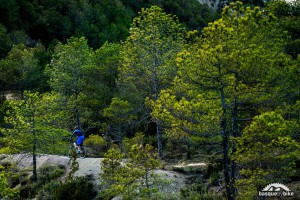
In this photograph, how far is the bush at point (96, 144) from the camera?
2736 centimetres

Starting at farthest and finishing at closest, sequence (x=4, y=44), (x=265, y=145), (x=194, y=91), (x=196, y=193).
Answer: (x=4, y=44) < (x=196, y=193) < (x=194, y=91) < (x=265, y=145)

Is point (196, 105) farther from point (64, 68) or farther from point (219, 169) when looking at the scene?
point (64, 68)

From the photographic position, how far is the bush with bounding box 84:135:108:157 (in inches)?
1077

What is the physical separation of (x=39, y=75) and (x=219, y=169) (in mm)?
27848

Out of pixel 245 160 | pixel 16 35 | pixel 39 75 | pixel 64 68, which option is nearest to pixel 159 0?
pixel 16 35

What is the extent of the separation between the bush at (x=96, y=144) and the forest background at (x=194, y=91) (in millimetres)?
209

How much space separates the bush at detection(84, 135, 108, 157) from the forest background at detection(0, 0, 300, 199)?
21cm

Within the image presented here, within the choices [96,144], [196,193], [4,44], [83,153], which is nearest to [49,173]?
[83,153]

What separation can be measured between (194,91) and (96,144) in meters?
16.9

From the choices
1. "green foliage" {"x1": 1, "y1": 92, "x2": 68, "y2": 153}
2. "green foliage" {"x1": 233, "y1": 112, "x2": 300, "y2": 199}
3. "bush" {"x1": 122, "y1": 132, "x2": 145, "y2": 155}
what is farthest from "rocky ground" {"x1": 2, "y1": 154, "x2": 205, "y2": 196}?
"bush" {"x1": 122, "y1": 132, "x2": 145, "y2": 155}

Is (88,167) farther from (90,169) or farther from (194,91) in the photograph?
(194,91)

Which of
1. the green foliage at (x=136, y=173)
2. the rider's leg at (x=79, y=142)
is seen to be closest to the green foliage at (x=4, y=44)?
the rider's leg at (x=79, y=142)

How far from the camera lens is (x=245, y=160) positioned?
10.8 metres

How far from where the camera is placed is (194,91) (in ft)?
42.4
